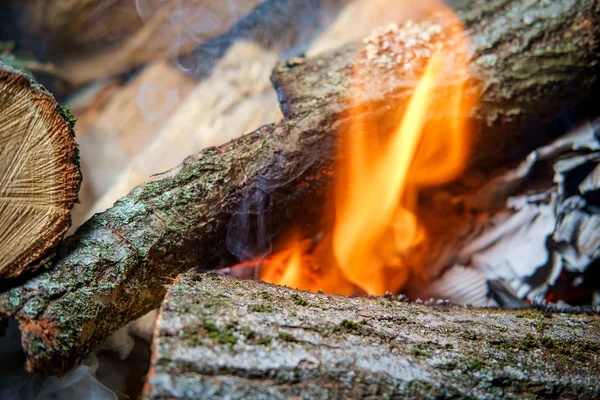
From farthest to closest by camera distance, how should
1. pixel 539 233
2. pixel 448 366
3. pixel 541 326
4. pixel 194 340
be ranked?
pixel 539 233
pixel 541 326
pixel 448 366
pixel 194 340

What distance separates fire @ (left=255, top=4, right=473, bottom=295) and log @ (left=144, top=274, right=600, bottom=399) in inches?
26.3

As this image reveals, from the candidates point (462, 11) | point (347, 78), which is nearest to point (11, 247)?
point (347, 78)

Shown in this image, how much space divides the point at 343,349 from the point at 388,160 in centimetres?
120

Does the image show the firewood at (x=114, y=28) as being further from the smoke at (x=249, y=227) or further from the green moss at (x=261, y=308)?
the green moss at (x=261, y=308)

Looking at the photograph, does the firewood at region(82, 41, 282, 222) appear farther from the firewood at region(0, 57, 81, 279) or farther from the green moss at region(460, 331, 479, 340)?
the green moss at region(460, 331, 479, 340)

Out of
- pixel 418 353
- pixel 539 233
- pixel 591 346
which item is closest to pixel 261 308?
pixel 418 353

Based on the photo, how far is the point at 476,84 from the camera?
2125mm

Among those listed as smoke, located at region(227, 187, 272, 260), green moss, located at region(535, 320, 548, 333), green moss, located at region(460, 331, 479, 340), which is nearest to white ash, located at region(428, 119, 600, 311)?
green moss, located at region(535, 320, 548, 333)

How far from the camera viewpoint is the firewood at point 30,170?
1.31 metres

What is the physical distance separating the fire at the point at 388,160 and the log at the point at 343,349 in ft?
2.20

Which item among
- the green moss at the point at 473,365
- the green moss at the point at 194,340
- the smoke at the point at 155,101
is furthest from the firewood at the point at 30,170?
the smoke at the point at 155,101

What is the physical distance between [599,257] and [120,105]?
147 inches

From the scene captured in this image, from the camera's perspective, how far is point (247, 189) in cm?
178

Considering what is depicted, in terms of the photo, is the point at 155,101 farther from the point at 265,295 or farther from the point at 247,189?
the point at 265,295
